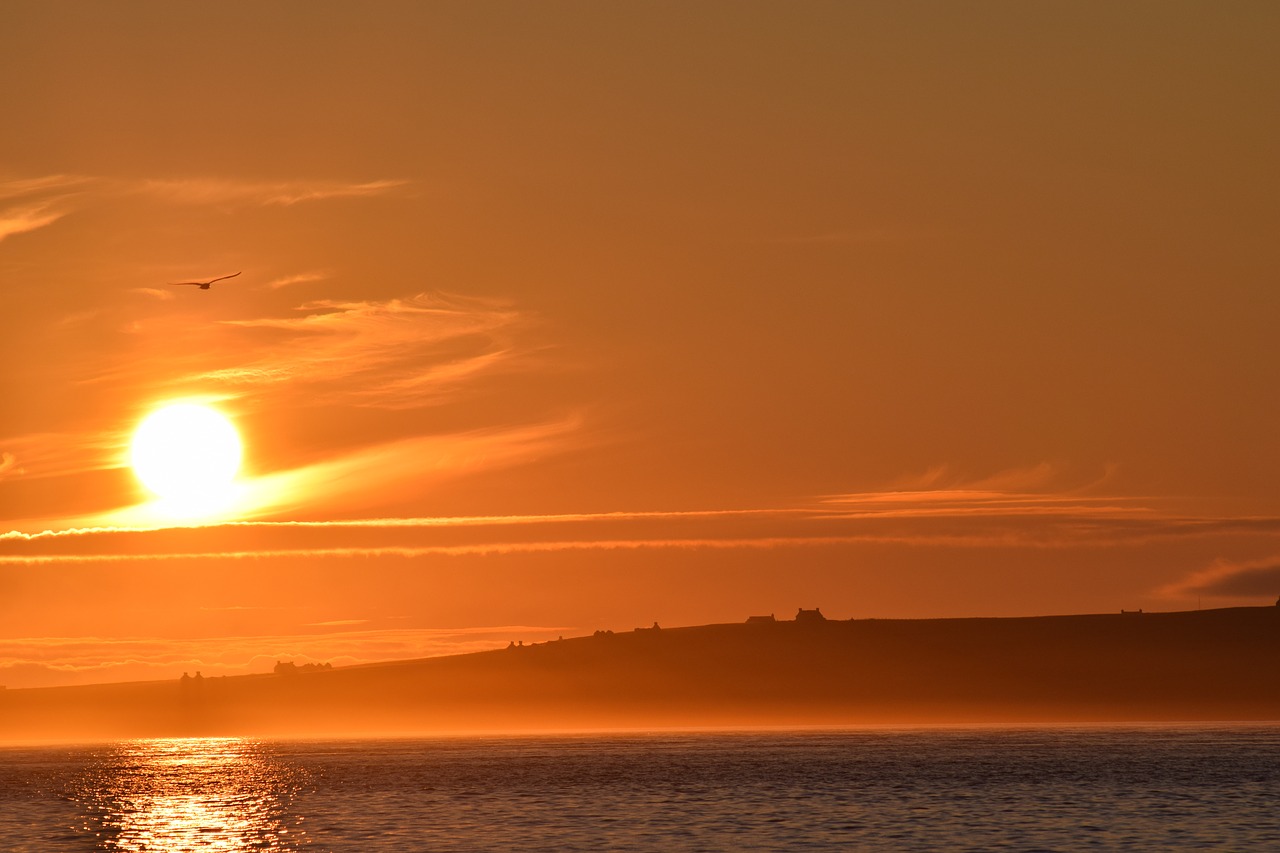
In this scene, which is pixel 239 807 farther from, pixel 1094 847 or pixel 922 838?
pixel 1094 847

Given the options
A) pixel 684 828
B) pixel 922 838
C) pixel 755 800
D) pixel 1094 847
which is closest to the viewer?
pixel 1094 847

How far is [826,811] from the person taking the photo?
133250 mm

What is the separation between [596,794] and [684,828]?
4525 cm

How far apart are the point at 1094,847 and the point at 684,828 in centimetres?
2966

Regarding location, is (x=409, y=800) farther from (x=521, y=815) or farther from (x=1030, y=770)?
(x=1030, y=770)

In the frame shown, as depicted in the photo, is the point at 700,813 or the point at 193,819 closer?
the point at 700,813

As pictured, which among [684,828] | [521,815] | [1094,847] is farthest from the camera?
[521,815]

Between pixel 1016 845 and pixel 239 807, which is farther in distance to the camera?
pixel 239 807

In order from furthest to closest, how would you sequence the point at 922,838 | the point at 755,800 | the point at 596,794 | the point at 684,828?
1. the point at 596,794
2. the point at 755,800
3. the point at 684,828
4. the point at 922,838

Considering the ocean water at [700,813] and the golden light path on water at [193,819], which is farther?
the golden light path on water at [193,819]

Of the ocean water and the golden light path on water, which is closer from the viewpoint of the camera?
the ocean water

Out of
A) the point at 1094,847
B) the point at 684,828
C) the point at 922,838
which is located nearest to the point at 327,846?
the point at 684,828

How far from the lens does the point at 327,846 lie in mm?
108875

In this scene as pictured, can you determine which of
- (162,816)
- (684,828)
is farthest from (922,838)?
(162,816)
